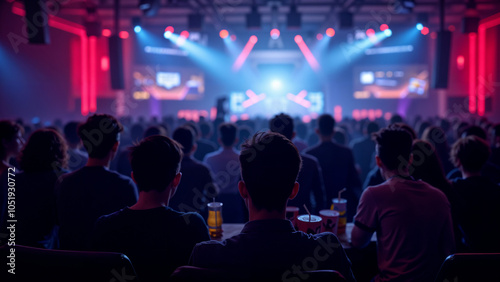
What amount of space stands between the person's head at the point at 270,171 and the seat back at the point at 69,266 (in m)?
0.52

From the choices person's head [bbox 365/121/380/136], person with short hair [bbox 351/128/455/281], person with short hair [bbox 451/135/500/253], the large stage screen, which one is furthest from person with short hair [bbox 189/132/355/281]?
the large stage screen

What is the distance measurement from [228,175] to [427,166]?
2071mm

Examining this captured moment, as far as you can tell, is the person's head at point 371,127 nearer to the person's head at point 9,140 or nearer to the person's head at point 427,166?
the person's head at point 427,166

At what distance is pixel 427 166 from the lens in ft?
7.88

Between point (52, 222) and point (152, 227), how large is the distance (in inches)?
50.1

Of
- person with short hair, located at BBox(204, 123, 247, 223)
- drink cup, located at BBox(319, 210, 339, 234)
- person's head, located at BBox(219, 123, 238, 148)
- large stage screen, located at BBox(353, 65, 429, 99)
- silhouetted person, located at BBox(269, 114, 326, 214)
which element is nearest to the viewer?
drink cup, located at BBox(319, 210, 339, 234)

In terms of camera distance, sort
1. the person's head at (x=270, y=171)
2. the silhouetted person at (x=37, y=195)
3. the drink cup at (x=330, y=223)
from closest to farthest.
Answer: the person's head at (x=270, y=171) → the drink cup at (x=330, y=223) → the silhouetted person at (x=37, y=195)

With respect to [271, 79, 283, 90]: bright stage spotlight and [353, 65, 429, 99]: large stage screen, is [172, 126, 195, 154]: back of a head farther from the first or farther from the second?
[271, 79, 283, 90]: bright stage spotlight

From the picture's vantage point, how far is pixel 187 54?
1568 centimetres

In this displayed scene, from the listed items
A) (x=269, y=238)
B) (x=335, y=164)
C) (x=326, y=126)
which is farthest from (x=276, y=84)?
(x=269, y=238)

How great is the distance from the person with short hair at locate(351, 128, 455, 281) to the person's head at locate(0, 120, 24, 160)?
2.77 meters

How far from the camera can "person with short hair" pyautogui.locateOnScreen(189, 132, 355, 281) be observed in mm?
1164

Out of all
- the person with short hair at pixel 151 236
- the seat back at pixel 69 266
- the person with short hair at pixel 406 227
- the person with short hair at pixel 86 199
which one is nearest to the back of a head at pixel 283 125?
the person with short hair at pixel 406 227

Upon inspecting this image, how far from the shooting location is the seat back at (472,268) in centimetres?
121
